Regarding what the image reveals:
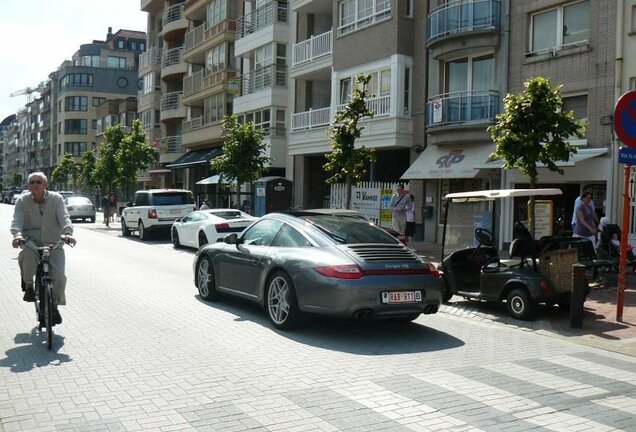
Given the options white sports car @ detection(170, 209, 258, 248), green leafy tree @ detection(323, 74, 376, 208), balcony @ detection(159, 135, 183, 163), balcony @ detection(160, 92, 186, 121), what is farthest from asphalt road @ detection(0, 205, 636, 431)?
balcony @ detection(159, 135, 183, 163)

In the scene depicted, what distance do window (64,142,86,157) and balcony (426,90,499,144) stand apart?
3117 inches

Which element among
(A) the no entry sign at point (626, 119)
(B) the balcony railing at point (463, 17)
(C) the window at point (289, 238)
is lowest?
(C) the window at point (289, 238)

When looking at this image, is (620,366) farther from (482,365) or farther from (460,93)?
(460,93)

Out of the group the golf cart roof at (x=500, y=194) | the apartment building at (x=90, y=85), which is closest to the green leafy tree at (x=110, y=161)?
the golf cart roof at (x=500, y=194)

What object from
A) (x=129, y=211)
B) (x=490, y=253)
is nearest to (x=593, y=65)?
(x=490, y=253)

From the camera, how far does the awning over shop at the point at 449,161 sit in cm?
2072

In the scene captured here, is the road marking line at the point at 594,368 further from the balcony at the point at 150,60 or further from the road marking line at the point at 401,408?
the balcony at the point at 150,60

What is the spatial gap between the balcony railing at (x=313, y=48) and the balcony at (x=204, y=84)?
28.1ft

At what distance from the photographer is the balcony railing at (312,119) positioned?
92.9ft

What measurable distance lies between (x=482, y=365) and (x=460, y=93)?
16536mm

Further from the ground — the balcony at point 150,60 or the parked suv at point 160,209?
the balcony at point 150,60

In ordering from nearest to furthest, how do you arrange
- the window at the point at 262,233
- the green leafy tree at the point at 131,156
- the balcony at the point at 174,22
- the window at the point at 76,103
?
the window at the point at 262,233 → the green leafy tree at the point at 131,156 → the balcony at the point at 174,22 → the window at the point at 76,103

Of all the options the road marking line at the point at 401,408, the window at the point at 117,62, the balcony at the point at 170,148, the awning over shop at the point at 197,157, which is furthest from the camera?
the window at the point at 117,62

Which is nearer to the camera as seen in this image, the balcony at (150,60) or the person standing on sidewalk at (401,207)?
the person standing on sidewalk at (401,207)
